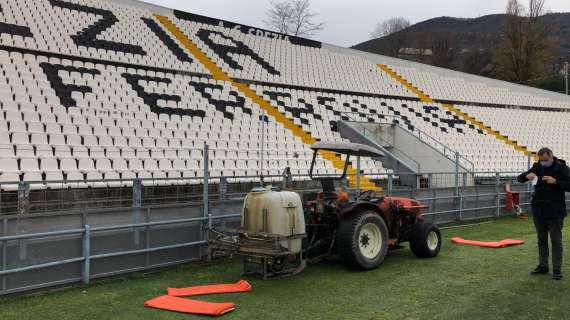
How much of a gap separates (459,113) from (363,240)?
18372mm

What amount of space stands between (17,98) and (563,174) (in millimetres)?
Result: 10956

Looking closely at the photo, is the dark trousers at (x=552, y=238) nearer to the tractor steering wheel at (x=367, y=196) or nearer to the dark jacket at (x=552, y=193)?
the dark jacket at (x=552, y=193)

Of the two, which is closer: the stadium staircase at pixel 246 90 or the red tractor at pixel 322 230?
the red tractor at pixel 322 230

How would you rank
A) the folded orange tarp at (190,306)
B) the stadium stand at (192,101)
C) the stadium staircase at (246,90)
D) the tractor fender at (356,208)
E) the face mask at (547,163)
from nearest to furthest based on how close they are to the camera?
the folded orange tarp at (190,306) → the face mask at (547,163) → the tractor fender at (356,208) → the stadium stand at (192,101) → the stadium staircase at (246,90)

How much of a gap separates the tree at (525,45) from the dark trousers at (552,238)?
40915mm

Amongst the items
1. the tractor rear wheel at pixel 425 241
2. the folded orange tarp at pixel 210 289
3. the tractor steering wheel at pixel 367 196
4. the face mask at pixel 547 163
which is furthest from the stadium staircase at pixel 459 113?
the folded orange tarp at pixel 210 289

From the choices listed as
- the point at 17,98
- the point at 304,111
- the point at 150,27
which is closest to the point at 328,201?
the point at 17,98

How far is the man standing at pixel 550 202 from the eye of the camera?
5465 mm

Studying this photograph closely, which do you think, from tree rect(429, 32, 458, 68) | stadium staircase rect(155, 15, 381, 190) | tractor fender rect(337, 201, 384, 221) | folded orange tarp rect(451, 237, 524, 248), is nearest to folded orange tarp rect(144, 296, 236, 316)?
tractor fender rect(337, 201, 384, 221)

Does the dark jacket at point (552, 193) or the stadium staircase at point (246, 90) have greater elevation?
Result: the stadium staircase at point (246, 90)

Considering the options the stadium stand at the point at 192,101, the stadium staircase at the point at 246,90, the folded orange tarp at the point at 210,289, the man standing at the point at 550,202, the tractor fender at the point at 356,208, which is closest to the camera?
the folded orange tarp at the point at 210,289

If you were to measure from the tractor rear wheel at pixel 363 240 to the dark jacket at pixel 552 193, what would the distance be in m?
1.79

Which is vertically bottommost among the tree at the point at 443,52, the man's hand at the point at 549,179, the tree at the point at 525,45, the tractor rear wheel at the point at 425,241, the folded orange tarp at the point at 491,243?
the folded orange tarp at the point at 491,243

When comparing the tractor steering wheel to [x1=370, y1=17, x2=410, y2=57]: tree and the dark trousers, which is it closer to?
the dark trousers
